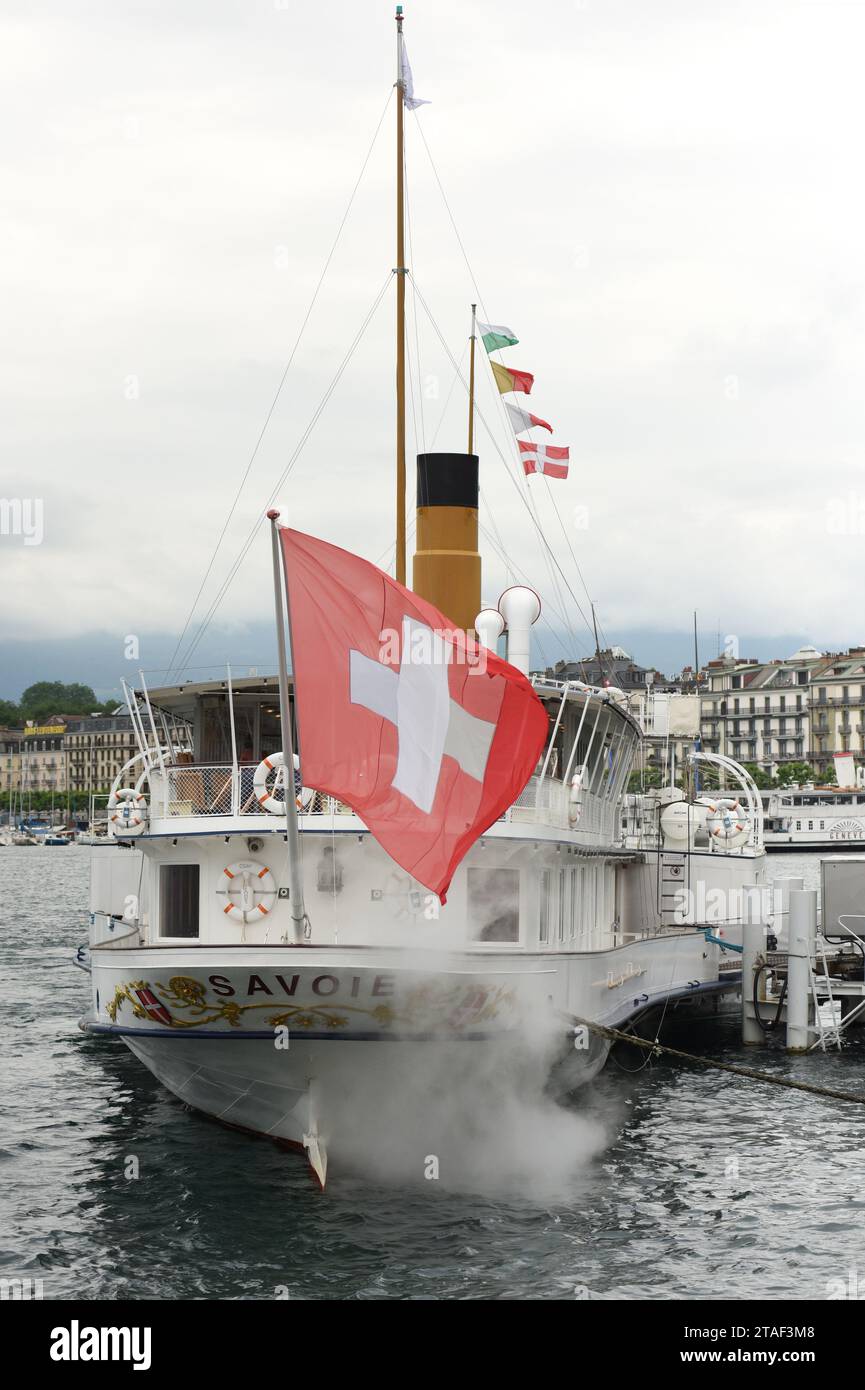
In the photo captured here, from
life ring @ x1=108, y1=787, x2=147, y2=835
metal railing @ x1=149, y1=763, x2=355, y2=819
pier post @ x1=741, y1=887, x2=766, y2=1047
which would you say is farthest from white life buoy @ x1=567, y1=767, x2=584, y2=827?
pier post @ x1=741, y1=887, x2=766, y2=1047

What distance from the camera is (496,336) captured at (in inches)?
1226

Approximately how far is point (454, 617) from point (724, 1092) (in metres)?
11.4

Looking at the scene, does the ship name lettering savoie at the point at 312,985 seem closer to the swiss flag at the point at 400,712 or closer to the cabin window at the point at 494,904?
the cabin window at the point at 494,904

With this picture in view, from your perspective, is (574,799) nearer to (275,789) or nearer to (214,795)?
(275,789)

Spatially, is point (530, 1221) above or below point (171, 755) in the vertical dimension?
below

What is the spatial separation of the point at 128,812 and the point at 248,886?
3.54 metres

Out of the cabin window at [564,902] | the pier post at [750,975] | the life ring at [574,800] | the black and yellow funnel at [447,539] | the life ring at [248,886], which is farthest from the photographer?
the pier post at [750,975]

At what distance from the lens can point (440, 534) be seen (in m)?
27.6

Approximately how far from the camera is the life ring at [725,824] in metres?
43.5

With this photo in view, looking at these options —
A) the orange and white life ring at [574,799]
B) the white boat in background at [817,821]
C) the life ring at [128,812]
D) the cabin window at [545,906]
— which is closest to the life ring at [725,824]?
the orange and white life ring at [574,799]

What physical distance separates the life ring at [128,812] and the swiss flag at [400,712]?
7711 mm
